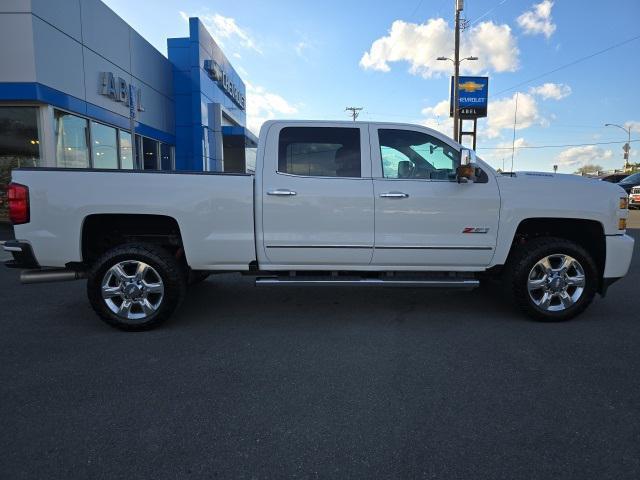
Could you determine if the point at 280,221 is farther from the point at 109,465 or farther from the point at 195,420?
the point at 109,465

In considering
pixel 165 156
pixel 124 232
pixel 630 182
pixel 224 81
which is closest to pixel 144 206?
pixel 124 232

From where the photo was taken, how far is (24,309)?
16.2 feet

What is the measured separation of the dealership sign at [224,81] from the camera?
903 inches

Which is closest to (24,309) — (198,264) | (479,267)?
(198,264)

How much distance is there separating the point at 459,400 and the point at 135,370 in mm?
2404

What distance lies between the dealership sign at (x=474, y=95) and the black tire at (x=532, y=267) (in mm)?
30436

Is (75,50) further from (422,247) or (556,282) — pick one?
(556,282)

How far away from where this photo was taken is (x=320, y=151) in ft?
14.7

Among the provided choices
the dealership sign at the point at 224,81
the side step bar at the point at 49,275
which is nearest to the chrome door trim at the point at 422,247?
the side step bar at the point at 49,275

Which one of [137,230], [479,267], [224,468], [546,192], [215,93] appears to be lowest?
[224,468]

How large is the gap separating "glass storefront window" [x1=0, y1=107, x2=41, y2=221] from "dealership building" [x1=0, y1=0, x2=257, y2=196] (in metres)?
0.03

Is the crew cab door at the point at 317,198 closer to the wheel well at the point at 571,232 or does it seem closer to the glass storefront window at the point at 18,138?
the wheel well at the point at 571,232

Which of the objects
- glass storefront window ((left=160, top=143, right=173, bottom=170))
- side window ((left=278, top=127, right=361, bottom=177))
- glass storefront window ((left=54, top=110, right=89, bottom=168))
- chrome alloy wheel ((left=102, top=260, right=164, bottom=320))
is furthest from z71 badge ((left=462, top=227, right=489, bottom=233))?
glass storefront window ((left=160, top=143, right=173, bottom=170))

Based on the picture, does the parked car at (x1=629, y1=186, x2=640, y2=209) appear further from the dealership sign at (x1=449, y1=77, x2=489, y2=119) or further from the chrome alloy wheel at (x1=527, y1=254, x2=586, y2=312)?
the chrome alloy wheel at (x1=527, y1=254, x2=586, y2=312)
